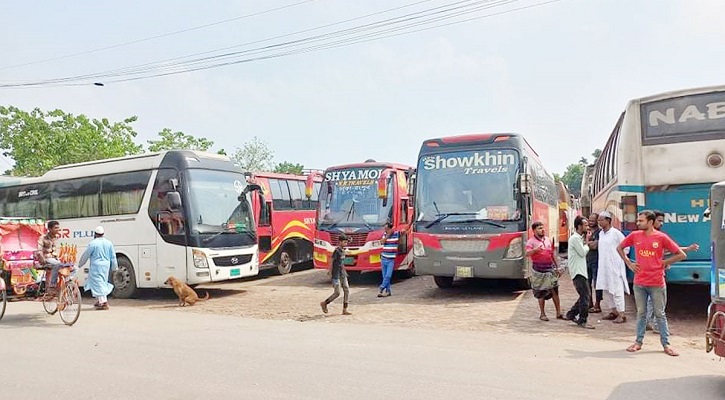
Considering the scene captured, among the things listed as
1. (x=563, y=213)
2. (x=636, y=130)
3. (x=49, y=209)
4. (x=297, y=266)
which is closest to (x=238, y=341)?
(x=636, y=130)

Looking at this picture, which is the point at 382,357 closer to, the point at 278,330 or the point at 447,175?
the point at 278,330

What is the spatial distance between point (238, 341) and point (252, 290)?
7097 mm

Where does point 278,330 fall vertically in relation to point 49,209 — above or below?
below

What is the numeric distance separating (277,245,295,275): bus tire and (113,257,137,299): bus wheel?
561 cm

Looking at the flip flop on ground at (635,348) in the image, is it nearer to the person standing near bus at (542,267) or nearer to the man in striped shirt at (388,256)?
the person standing near bus at (542,267)

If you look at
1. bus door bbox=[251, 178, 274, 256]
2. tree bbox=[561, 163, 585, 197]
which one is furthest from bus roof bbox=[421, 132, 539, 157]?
tree bbox=[561, 163, 585, 197]

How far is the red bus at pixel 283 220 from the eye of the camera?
718 inches

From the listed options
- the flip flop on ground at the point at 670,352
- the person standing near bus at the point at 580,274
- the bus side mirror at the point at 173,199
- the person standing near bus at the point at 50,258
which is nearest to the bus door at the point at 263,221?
the bus side mirror at the point at 173,199

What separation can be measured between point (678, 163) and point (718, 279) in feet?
13.5

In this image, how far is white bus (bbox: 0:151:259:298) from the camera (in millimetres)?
13266

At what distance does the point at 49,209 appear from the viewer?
52.5 ft

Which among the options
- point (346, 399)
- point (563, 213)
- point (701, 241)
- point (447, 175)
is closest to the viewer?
point (346, 399)

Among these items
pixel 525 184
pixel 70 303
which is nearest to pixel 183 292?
pixel 70 303

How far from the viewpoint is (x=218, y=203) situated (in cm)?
1396
